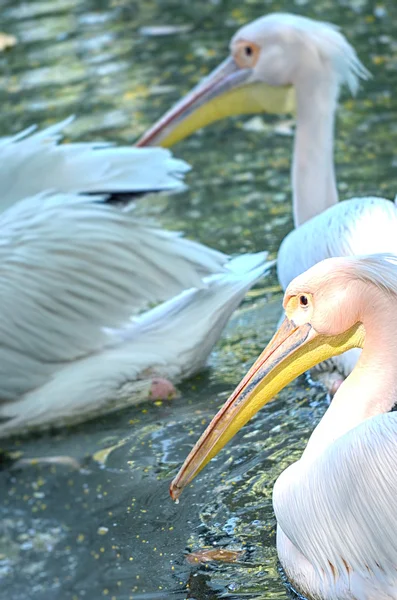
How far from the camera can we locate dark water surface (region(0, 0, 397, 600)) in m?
3.37

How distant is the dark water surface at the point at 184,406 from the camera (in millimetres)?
3371

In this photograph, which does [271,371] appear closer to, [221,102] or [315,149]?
[315,149]

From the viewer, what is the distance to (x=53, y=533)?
374 cm

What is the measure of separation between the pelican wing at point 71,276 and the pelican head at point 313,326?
135cm

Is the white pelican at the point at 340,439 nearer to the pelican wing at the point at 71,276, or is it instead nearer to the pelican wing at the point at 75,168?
the pelican wing at the point at 71,276

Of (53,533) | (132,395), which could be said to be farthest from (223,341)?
(53,533)

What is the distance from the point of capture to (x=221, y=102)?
5148 mm

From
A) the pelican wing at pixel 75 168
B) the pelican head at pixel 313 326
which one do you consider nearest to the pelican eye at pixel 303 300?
the pelican head at pixel 313 326

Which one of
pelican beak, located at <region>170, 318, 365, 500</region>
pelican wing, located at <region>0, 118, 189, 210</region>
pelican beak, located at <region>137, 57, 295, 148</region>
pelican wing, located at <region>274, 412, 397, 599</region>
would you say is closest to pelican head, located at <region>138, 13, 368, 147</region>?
pelican beak, located at <region>137, 57, 295, 148</region>

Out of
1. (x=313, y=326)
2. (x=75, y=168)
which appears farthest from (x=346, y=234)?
(x=75, y=168)

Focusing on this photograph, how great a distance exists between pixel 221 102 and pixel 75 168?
90cm

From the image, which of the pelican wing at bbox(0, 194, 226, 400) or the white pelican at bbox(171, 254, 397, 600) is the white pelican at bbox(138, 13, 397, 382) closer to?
the pelican wing at bbox(0, 194, 226, 400)

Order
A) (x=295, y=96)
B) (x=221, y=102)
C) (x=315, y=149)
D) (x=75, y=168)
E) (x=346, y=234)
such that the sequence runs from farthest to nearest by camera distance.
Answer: (x=221, y=102) < (x=295, y=96) < (x=315, y=149) < (x=75, y=168) < (x=346, y=234)

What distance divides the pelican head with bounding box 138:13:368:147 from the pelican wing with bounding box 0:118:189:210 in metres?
0.58
